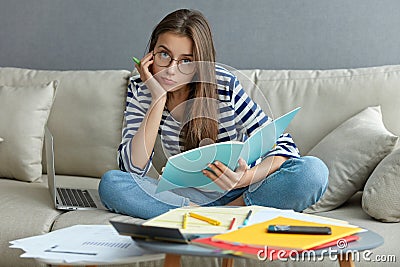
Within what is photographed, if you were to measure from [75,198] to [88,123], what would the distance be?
0.45m

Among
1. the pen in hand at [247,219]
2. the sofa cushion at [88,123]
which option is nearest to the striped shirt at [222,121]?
the sofa cushion at [88,123]

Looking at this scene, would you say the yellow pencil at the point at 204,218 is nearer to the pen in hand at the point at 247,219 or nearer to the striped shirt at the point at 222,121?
the pen in hand at the point at 247,219

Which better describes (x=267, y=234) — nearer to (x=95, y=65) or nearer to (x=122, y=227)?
(x=122, y=227)

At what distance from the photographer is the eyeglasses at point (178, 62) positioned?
1.88 metres

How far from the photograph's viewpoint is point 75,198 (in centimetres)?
215

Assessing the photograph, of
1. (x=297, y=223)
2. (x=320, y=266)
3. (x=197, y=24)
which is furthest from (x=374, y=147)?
(x=297, y=223)

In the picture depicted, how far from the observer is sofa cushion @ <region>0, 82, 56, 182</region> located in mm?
2449

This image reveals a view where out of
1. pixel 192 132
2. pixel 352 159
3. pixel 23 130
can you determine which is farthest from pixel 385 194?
pixel 23 130

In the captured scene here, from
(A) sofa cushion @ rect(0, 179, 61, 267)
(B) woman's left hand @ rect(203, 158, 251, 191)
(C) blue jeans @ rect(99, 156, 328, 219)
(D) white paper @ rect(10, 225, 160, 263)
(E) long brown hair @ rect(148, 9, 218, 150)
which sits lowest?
(A) sofa cushion @ rect(0, 179, 61, 267)

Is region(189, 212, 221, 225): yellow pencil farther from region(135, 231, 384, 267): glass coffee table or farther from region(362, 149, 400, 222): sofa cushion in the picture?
region(362, 149, 400, 222): sofa cushion

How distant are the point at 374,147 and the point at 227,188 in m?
0.52

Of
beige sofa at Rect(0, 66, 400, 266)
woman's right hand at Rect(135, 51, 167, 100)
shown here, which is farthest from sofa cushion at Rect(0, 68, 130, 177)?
woman's right hand at Rect(135, 51, 167, 100)

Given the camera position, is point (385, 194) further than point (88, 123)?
No

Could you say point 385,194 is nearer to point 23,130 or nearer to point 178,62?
point 178,62
